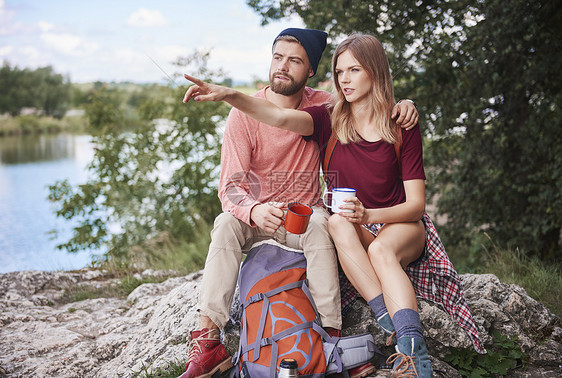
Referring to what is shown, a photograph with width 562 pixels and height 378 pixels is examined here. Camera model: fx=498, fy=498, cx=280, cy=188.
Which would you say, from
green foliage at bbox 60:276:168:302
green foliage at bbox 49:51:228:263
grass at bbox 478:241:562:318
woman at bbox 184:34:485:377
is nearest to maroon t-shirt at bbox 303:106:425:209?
woman at bbox 184:34:485:377

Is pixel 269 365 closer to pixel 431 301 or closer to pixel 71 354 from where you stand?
pixel 431 301

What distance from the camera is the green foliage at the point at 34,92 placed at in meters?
25.4

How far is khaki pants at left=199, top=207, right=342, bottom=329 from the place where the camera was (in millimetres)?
2637

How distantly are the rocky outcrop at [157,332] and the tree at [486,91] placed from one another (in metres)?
2.09

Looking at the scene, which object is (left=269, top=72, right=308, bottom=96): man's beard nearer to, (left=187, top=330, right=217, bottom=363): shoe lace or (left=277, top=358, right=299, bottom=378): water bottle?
(left=187, top=330, right=217, bottom=363): shoe lace

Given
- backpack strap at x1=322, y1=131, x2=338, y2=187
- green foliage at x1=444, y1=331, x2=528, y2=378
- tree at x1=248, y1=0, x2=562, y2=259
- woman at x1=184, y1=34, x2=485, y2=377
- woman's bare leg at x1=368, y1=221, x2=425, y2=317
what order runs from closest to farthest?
woman's bare leg at x1=368, y1=221, x2=425, y2=317, woman at x1=184, y1=34, x2=485, y2=377, green foliage at x1=444, y1=331, x2=528, y2=378, backpack strap at x1=322, y1=131, x2=338, y2=187, tree at x1=248, y1=0, x2=562, y2=259

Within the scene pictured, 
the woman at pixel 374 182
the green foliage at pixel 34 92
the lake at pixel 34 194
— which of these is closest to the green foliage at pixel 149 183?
the lake at pixel 34 194

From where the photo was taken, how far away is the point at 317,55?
3270 mm

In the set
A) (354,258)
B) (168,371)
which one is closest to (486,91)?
(354,258)

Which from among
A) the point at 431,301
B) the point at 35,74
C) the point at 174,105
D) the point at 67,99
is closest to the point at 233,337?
the point at 431,301

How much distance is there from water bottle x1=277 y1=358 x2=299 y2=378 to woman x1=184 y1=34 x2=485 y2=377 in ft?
1.68

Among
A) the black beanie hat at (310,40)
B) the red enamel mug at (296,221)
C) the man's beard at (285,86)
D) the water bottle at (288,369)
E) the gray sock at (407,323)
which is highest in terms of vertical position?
the black beanie hat at (310,40)

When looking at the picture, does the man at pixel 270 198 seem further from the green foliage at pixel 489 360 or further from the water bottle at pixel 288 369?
the green foliage at pixel 489 360

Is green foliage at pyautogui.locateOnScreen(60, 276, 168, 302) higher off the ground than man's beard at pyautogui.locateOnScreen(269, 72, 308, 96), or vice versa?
man's beard at pyautogui.locateOnScreen(269, 72, 308, 96)
